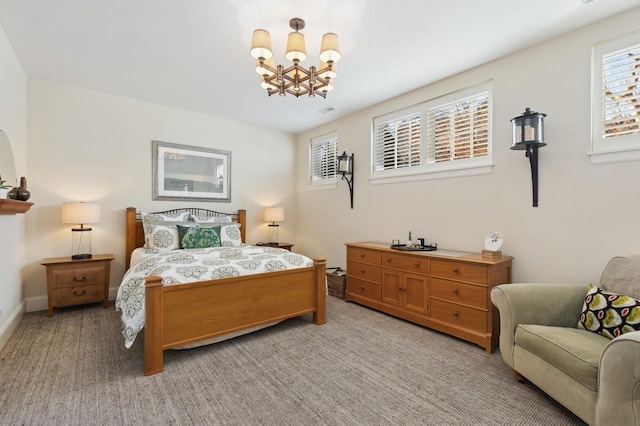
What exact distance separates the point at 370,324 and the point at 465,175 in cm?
195

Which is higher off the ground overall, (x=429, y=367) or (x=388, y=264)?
(x=388, y=264)

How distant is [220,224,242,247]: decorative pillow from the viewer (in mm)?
4114

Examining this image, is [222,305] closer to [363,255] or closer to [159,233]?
[159,233]

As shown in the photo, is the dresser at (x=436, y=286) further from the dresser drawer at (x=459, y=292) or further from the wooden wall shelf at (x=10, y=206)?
the wooden wall shelf at (x=10, y=206)

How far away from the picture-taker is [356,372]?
2275mm

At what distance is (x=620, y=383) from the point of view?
55.6 inches

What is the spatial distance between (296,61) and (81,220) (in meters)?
3.19

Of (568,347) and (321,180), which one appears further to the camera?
(321,180)

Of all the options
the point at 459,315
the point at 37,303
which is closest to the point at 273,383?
the point at 459,315

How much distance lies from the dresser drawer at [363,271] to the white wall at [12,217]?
3.54 meters

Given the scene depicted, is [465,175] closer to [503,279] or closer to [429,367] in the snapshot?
[503,279]

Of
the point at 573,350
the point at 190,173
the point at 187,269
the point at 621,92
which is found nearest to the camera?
the point at 573,350

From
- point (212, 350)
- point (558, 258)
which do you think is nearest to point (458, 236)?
point (558, 258)

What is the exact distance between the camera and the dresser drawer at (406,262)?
3150 mm
